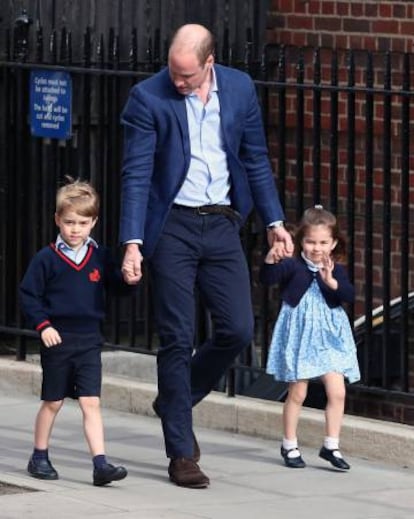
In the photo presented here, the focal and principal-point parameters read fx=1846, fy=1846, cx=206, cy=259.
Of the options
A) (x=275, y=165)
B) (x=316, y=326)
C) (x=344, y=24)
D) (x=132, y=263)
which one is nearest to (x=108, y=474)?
(x=132, y=263)

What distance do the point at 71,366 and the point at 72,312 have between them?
0.80 feet

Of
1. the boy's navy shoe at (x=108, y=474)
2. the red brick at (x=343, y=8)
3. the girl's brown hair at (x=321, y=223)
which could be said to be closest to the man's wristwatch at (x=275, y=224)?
the girl's brown hair at (x=321, y=223)

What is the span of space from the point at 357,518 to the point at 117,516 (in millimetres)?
938

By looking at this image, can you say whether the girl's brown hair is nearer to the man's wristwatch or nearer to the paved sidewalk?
the man's wristwatch

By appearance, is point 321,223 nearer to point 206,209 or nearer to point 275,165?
point 206,209

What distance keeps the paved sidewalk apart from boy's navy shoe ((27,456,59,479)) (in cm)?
5

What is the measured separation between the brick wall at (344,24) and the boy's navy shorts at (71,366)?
4051 millimetres

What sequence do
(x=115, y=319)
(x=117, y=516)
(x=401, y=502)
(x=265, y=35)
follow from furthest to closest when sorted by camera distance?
(x=265, y=35) → (x=115, y=319) → (x=401, y=502) → (x=117, y=516)

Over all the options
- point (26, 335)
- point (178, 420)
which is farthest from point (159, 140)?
point (26, 335)

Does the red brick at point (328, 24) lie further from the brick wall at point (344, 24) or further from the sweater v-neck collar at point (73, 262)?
the sweater v-neck collar at point (73, 262)

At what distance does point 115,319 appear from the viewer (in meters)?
9.85

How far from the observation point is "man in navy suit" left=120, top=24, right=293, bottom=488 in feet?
24.9

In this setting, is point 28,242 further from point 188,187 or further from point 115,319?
point 188,187

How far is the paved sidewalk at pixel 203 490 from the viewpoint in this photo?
285 inches
